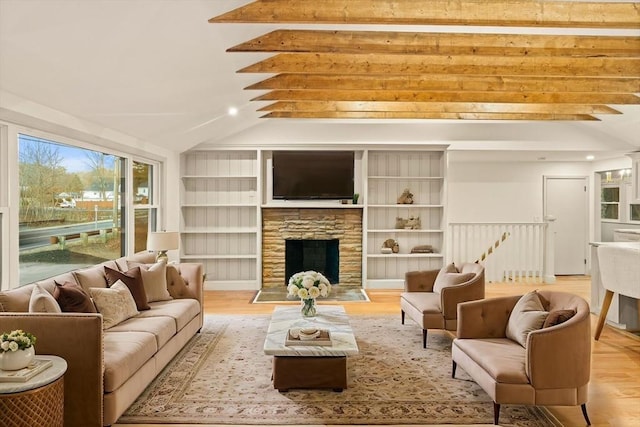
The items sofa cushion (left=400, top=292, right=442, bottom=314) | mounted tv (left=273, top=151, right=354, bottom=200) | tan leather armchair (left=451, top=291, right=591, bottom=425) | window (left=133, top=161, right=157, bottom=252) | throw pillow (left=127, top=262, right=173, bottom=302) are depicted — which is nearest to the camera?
tan leather armchair (left=451, top=291, right=591, bottom=425)

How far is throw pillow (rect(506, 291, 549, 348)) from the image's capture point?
3232 mm

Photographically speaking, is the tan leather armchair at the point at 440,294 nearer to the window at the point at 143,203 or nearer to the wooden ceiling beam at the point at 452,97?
the wooden ceiling beam at the point at 452,97

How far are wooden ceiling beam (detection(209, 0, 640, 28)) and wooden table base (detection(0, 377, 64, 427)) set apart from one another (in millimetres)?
2506

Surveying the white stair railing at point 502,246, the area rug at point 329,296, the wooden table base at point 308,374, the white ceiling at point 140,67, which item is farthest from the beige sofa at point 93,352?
the white stair railing at point 502,246

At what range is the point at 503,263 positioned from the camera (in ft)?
27.1

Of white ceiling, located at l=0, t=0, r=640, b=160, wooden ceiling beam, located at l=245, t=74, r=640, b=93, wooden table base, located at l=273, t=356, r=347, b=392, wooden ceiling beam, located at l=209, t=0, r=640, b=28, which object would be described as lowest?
wooden table base, located at l=273, t=356, r=347, b=392

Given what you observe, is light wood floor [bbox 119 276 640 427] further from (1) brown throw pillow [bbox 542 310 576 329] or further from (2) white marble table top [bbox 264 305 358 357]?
(2) white marble table top [bbox 264 305 358 357]

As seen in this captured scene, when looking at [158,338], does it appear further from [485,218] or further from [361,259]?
[485,218]

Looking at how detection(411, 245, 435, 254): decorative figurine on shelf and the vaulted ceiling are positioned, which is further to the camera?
detection(411, 245, 435, 254): decorative figurine on shelf

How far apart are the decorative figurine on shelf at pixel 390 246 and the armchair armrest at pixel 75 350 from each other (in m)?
5.44

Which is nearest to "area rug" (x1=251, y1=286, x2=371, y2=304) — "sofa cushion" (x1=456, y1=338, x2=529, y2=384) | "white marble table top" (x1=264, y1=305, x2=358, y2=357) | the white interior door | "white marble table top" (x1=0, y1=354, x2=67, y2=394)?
"white marble table top" (x1=264, y1=305, x2=358, y2=357)

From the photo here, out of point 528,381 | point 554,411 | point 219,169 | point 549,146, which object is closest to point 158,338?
point 528,381

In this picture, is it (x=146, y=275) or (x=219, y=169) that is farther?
(x=219, y=169)

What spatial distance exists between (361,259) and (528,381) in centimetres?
481
